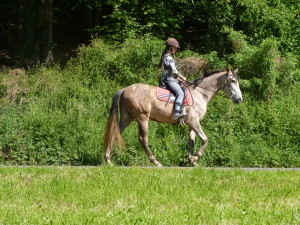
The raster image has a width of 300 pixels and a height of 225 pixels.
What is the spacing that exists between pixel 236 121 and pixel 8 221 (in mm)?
10848

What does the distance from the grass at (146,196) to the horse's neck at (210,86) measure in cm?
383

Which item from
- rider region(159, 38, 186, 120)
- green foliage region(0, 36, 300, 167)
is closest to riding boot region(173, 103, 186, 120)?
rider region(159, 38, 186, 120)

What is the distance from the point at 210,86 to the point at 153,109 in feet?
5.98

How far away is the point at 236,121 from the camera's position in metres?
17.2

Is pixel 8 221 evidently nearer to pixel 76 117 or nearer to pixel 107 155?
pixel 107 155

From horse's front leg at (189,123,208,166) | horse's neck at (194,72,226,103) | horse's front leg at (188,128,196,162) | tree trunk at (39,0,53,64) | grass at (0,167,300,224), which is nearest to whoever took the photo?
grass at (0,167,300,224)

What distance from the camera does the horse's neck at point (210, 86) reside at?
606 inches

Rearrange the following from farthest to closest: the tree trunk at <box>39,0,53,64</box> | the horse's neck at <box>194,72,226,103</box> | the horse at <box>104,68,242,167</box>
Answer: the tree trunk at <box>39,0,53,64</box> < the horse's neck at <box>194,72,226,103</box> < the horse at <box>104,68,242,167</box>

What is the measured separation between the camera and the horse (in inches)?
567

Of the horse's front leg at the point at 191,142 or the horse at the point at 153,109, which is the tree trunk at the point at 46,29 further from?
the horse's front leg at the point at 191,142

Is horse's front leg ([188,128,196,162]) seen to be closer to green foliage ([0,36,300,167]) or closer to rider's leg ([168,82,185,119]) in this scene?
green foliage ([0,36,300,167])

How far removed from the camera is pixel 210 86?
1543cm

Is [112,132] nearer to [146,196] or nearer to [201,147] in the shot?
[201,147]

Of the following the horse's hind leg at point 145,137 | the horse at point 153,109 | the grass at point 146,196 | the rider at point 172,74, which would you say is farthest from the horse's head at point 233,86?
the grass at point 146,196
